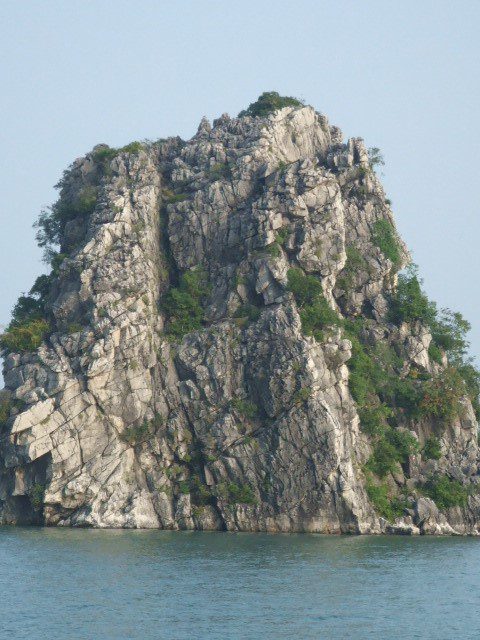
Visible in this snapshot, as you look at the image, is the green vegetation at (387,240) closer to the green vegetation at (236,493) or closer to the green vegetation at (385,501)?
the green vegetation at (385,501)

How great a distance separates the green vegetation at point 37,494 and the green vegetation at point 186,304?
1448 cm

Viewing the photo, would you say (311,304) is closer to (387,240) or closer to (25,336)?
(387,240)

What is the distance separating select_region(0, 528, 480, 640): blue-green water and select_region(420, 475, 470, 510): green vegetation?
400cm

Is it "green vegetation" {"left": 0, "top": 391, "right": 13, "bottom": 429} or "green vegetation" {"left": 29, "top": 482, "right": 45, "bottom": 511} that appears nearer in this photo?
"green vegetation" {"left": 29, "top": 482, "right": 45, "bottom": 511}

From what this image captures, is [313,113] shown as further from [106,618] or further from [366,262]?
[106,618]

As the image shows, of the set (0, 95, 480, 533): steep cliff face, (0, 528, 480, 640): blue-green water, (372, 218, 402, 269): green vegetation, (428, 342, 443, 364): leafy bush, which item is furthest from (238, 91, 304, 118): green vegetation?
(0, 528, 480, 640): blue-green water

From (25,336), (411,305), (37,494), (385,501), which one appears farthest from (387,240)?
(37,494)

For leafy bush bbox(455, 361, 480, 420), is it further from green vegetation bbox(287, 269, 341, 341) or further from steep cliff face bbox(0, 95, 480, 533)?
green vegetation bbox(287, 269, 341, 341)

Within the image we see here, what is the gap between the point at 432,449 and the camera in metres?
81.0

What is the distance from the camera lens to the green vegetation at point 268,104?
95.1m

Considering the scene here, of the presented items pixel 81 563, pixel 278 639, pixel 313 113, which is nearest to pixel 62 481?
pixel 81 563

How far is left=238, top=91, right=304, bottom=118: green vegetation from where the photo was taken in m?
95.1

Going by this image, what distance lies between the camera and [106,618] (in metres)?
48.4

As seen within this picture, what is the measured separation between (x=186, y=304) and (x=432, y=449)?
2039cm
